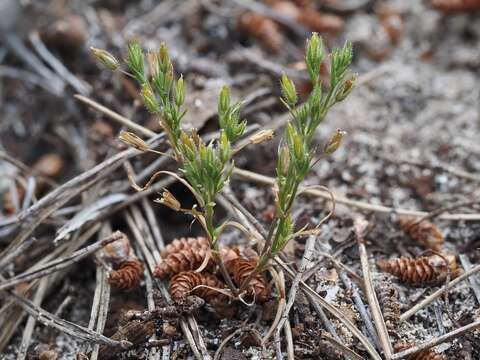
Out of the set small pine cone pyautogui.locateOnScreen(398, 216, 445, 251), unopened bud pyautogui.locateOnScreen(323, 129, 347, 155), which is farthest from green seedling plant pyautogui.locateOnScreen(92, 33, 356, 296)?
small pine cone pyautogui.locateOnScreen(398, 216, 445, 251)

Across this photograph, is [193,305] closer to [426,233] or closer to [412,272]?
[412,272]

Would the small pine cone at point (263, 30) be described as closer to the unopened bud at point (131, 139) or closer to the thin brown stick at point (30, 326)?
the unopened bud at point (131, 139)

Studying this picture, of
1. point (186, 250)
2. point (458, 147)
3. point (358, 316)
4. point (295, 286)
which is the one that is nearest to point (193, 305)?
point (186, 250)

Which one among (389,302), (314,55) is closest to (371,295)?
(389,302)

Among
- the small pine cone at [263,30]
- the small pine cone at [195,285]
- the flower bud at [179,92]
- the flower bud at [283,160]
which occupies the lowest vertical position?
the small pine cone at [195,285]

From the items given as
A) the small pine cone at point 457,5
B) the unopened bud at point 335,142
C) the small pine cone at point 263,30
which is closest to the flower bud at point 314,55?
the unopened bud at point 335,142

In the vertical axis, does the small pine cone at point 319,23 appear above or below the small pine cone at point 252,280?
above

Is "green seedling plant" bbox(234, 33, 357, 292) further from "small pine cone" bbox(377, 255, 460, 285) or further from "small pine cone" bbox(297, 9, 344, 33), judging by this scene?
"small pine cone" bbox(297, 9, 344, 33)
